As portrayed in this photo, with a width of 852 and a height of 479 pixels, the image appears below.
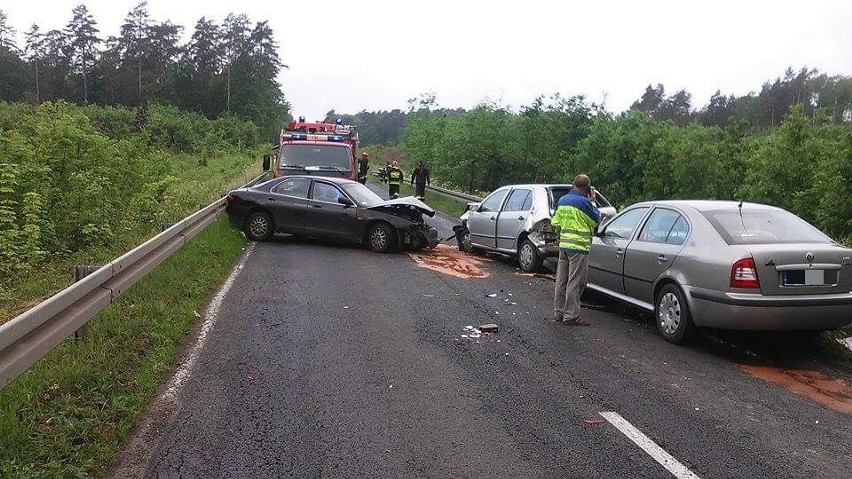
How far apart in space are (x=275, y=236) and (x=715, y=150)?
54.7ft

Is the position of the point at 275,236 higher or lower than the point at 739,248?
lower

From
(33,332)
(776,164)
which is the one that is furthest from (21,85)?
(33,332)

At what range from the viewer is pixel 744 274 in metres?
6.36

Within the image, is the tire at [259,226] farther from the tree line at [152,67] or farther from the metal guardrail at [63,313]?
the tree line at [152,67]

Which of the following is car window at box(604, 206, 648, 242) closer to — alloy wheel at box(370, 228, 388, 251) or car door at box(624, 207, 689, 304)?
car door at box(624, 207, 689, 304)


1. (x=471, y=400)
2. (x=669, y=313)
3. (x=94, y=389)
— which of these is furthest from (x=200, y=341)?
(x=669, y=313)

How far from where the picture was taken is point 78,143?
46.8 ft

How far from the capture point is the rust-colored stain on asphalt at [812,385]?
5492 mm

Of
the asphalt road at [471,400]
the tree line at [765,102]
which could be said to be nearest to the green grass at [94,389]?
the asphalt road at [471,400]

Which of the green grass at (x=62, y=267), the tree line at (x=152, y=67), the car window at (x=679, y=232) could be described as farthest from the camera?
the tree line at (x=152, y=67)

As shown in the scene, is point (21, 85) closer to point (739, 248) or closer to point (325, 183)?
point (325, 183)

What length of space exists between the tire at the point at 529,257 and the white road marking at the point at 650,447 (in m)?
6.67

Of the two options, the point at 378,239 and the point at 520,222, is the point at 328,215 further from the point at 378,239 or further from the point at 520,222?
the point at 520,222

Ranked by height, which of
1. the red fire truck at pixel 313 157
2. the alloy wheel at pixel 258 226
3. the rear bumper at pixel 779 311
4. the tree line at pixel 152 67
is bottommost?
the alloy wheel at pixel 258 226
